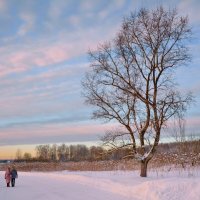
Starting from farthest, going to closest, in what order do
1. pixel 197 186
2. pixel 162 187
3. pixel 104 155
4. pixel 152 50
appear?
pixel 104 155
pixel 152 50
pixel 162 187
pixel 197 186

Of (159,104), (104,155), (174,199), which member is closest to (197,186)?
(174,199)

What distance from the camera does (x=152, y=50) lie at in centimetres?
2586

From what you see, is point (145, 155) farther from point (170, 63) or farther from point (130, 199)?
point (130, 199)

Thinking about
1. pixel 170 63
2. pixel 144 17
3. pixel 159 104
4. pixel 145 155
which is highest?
pixel 144 17

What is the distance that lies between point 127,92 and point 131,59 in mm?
2096

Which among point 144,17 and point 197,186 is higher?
point 144,17

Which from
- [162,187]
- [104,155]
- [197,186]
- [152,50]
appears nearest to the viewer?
[197,186]

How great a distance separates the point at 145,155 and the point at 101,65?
21.0 feet

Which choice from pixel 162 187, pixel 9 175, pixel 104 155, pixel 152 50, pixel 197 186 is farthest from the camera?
pixel 9 175

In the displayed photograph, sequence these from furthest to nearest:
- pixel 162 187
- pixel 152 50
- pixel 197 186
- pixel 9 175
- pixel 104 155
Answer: pixel 9 175, pixel 104 155, pixel 152 50, pixel 162 187, pixel 197 186

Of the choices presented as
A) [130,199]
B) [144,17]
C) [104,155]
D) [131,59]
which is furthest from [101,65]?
[130,199]

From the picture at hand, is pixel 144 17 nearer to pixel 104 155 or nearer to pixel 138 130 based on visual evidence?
pixel 138 130

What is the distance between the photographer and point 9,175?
104 feet

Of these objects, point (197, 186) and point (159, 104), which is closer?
point (197, 186)
